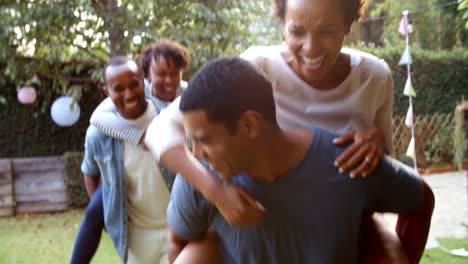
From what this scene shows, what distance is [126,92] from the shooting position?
3215 mm

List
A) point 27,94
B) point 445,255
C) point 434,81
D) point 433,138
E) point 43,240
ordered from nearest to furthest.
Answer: point 445,255, point 43,240, point 27,94, point 433,138, point 434,81

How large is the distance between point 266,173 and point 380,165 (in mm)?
296

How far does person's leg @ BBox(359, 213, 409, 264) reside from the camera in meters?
1.57

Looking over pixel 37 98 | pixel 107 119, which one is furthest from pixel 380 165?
pixel 37 98

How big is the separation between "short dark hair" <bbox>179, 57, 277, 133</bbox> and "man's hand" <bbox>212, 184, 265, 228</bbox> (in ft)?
0.54

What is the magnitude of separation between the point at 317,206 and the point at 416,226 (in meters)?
0.36

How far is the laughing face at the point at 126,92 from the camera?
321cm

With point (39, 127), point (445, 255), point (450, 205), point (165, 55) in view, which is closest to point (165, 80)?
point (165, 55)

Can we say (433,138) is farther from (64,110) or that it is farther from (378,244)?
(378,244)

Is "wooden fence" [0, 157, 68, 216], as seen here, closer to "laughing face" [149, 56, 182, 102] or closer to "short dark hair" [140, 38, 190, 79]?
"short dark hair" [140, 38, 190, 79]

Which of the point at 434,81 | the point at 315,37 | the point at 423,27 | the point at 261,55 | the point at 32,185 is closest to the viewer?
the point at 315,37

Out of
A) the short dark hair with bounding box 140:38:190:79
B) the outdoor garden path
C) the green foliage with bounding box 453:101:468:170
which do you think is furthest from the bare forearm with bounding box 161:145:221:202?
the green foliage with bounding box 453:101:468:170

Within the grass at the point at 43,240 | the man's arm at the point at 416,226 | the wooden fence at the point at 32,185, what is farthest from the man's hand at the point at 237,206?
the wooden fence at the point at 32,185

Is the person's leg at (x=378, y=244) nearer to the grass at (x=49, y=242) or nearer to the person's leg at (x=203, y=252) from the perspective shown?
the person's leg at (x=203, y=252)
